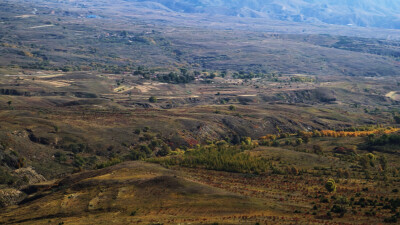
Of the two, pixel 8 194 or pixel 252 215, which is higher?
pixel 252 215

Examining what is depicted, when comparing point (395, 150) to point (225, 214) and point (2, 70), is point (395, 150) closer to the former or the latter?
point (225, 214)

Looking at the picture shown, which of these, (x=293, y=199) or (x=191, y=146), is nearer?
(x=293, y=199)

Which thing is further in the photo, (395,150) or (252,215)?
(395,150)

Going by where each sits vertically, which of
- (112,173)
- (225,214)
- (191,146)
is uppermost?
(225,214)

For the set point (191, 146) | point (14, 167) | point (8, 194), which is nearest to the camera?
point (8, 194)

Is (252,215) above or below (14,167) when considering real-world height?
above

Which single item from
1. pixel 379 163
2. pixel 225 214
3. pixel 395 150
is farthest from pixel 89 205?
pixel 395 150

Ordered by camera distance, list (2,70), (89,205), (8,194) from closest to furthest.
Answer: (89,205), (8,194), (2,70)

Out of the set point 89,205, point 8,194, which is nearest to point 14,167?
point 8,194

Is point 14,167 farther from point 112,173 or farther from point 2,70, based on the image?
point 2,70
